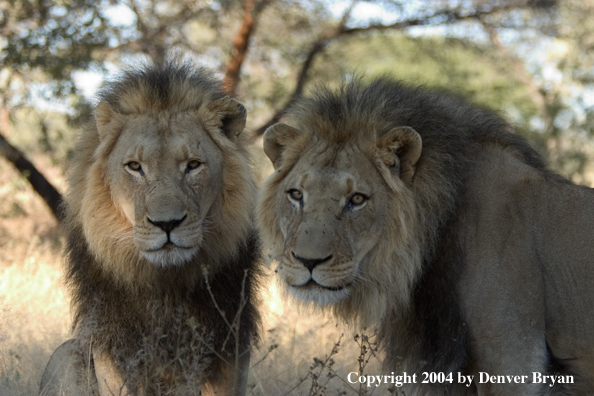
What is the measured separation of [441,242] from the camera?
380 centimetres

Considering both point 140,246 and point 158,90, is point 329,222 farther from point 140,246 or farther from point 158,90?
point 158,90

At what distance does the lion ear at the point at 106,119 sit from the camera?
444cm

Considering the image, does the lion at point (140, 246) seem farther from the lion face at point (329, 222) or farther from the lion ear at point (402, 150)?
the lion ear at point (402, 150)

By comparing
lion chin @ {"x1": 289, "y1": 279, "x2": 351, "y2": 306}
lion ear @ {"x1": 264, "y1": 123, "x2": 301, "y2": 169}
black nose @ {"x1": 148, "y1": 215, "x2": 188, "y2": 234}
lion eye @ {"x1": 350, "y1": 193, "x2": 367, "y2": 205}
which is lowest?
lion chin @ {"x1": 289, "y1": 279, "x2": 351, "y2": 306}

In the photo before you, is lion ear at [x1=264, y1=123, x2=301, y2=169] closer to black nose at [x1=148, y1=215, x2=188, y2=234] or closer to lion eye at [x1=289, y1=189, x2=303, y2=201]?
lion eye at [x1=289, y1=189, x2=303, y2=201]

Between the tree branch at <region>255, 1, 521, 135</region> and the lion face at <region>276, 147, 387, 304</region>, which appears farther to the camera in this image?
the tree branch at <region>255, 1, 521, 135</region>

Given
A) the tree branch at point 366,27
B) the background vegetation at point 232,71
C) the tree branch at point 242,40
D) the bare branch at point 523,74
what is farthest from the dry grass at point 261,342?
the bare branch at point 523,74

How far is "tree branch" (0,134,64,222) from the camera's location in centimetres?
961

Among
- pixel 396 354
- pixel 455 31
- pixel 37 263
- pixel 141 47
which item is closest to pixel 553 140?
pixel 455 31

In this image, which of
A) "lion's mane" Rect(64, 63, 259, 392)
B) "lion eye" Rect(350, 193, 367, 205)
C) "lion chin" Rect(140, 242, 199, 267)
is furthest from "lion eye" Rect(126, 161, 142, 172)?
"lion eye" Rect(350, 193, 367, 205)

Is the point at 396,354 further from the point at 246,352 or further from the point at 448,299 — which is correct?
the point at 246,352

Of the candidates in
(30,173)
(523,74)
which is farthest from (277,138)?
(523,74)

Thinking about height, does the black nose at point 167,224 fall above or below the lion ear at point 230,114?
below

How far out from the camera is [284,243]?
385 cm
